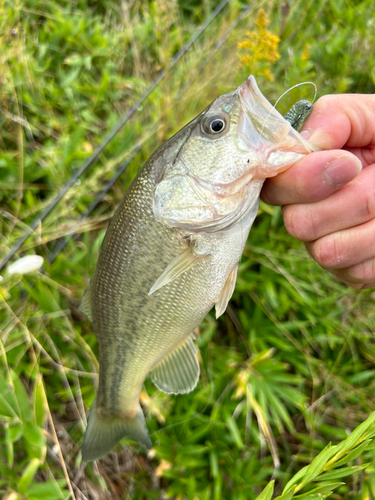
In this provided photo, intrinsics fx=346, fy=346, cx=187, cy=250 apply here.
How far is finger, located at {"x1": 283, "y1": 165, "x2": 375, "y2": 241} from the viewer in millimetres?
1111

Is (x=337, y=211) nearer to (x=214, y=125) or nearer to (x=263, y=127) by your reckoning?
(x=263, y=127)

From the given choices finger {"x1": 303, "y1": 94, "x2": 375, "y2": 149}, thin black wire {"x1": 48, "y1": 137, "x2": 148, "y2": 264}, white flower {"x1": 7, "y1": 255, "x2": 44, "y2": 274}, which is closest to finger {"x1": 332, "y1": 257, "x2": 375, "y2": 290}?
finger {"x1": 303, "y1": 94, "x2": 375, "y2": 149}

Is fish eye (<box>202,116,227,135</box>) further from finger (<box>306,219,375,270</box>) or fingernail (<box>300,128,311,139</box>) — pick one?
finger (<box>306,219,375,270</box>)

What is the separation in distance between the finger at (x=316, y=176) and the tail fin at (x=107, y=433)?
1.23 m

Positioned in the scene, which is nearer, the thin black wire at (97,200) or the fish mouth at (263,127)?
the fish mouth at (263,127)

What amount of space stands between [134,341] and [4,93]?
1.96 m

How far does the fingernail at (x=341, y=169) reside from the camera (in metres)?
→ 1.01

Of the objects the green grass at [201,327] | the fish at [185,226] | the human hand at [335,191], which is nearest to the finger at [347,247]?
the human hand at [335,191]

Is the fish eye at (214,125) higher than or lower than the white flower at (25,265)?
higher

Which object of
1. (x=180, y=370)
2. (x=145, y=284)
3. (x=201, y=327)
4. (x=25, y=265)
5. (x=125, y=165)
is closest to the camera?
(x=145, y=284)

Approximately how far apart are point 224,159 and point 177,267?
15.2 inches

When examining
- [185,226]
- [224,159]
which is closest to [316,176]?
[224,159]

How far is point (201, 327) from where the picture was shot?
2143mm

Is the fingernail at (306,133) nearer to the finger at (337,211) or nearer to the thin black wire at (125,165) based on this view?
the finger at (337,211)
